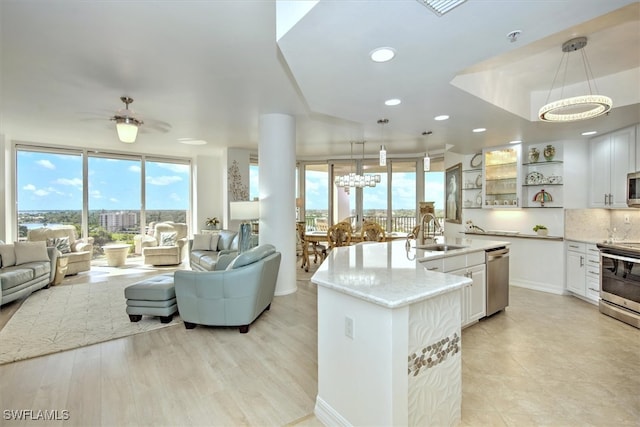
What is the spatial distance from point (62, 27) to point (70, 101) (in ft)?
7.06

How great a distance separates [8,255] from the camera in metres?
4.64

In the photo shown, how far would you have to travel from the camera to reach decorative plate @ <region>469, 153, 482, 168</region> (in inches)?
223

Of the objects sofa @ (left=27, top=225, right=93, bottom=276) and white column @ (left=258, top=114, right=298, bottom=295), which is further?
sofa @ (left=27, top=225, right=93, bottom=276)

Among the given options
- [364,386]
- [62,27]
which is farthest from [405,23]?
[62,27]

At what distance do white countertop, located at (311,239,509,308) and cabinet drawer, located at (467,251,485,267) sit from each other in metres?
0.61

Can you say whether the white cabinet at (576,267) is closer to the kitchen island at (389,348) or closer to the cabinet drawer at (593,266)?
the cabinet drawer at (593,266)

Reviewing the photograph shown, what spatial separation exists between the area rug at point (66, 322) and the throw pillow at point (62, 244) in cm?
131

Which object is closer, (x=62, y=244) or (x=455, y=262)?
(x=455, y=262)

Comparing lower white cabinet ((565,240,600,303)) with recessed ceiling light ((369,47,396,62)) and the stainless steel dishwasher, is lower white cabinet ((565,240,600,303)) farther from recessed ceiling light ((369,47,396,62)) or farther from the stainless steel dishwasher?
recessed ceiling light ((369,47,396,62))

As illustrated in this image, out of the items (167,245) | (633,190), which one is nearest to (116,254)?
(167,245)

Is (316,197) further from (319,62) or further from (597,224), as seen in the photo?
(319,62)

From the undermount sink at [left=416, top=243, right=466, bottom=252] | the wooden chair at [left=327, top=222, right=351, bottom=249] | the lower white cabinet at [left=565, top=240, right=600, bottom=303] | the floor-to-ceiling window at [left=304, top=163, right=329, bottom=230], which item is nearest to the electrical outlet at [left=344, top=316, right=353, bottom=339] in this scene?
the undermount sink at [left=416, top=243, right=466, bottom=252]

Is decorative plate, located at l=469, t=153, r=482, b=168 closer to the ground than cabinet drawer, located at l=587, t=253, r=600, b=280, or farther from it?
farther from it

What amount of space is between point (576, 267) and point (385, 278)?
4221mm
